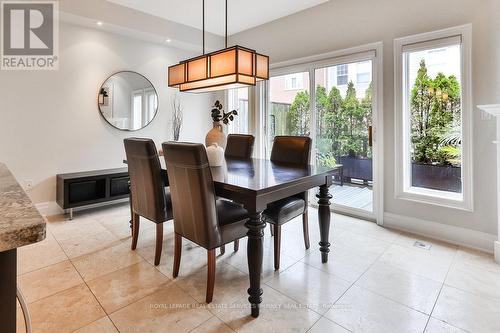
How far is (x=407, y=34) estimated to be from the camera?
2947mm

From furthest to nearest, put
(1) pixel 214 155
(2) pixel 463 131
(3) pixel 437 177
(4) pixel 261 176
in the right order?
(3) pixel 437 177 → (2) pixel 463 131 → (1) pixel 214 155 → (4) pixel 261 176

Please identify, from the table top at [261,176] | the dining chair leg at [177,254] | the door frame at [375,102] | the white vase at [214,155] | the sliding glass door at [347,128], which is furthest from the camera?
the sliding glass door at [347,128]

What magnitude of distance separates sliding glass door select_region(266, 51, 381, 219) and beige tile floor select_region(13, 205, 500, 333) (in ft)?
2.73

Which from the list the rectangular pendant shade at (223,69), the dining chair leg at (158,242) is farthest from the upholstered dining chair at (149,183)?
the rectangular pendant shade at (223,69)

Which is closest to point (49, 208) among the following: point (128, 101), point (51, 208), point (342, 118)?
point (51, 208)

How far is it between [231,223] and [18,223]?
4.56 ft

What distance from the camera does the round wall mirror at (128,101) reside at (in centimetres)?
396

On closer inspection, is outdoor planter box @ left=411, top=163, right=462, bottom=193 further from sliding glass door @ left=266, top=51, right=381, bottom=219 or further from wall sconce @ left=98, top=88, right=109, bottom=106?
wall sconce @ left=98, top=88, right=109, bottom=106

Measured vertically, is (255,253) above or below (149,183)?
below

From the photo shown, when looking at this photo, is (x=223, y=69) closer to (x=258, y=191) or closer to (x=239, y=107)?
(x=258, y=191)

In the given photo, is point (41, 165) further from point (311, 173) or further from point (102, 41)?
point (311, 173)

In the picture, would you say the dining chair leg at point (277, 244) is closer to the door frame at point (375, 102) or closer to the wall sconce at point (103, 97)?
the door frame at point (375, 102)

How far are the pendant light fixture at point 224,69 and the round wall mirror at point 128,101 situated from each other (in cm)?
165

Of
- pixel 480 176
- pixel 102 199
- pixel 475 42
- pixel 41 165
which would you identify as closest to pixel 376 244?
pixel 480 176
